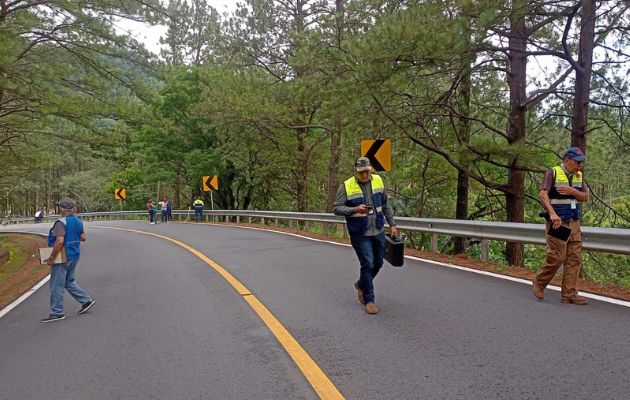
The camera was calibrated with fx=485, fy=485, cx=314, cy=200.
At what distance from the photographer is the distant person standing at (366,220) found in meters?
5.55

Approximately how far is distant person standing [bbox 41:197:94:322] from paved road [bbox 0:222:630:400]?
314mm

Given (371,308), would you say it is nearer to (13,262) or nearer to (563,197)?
(563,197)

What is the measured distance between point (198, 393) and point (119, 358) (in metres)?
1.29

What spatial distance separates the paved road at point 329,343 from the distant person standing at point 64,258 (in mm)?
314

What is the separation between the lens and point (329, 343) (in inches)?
179

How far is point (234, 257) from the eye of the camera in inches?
426

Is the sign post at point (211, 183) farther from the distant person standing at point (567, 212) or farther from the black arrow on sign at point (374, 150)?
the distant person standing at point (567, 212)

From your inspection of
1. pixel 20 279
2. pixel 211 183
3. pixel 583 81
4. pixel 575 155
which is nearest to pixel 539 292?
pixel 575 155

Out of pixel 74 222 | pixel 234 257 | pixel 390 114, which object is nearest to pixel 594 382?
pixel 74 222

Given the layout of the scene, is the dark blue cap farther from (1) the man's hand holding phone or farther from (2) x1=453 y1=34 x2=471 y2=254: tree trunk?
(2) x1=453 y1=34 x2=471 y2=254: tree trunk

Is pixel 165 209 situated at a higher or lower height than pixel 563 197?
lower

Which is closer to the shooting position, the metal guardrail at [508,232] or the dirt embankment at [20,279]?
the metal guardrail at [508,232]

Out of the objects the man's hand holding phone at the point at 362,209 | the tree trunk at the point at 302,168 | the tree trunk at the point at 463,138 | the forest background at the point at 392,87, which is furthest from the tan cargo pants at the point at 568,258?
the tree trunk at the point at 302,168

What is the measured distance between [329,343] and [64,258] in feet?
12.6
